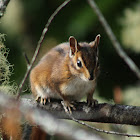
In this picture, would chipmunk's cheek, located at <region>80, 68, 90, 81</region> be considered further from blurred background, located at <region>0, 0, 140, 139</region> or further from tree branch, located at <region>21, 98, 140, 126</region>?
blurred background, located at <region>0, 0, 140, 139</region>

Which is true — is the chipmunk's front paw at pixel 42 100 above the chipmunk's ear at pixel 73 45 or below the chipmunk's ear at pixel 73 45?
below

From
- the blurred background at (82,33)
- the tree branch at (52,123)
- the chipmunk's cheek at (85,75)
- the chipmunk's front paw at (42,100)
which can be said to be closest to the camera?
the tree branch at (52,123)

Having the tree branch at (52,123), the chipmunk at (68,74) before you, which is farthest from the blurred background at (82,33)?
the tree branch at (52,123)

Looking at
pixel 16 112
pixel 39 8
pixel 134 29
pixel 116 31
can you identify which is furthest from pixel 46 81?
pixel 39 8

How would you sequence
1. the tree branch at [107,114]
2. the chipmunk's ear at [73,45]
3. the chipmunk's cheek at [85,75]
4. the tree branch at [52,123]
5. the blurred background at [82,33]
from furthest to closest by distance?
the blurred background at [82,33] → the chipmunk's ear at [73,45] → the chipmunk's cheek at [85,75] → the tree branch at [107,114] → the tree branch at [52,123]

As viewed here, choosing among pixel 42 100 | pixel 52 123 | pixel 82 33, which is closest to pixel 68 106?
pixel 42 100

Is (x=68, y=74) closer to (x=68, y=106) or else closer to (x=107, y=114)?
(x=68, y=106)

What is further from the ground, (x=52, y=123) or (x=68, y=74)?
(x=68, y=74)

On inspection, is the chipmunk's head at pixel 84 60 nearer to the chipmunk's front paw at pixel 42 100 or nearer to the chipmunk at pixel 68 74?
the chipmunk at pixel 68 74
